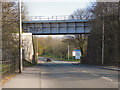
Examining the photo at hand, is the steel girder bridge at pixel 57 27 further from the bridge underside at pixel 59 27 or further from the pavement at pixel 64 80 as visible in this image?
the pavement at pixel 64 80

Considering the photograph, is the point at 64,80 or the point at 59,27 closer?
the point at 64,80

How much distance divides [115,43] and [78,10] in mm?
35141

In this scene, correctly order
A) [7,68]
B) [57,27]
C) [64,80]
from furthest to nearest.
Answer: [57,27]
[7,68]
[64,80]

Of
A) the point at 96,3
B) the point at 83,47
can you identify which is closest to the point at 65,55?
the point at 83,47

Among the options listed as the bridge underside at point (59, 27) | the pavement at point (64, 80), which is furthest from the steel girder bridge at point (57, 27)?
the pavement at point (64, 80)

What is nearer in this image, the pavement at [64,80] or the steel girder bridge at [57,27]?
the pavement at [64,80]

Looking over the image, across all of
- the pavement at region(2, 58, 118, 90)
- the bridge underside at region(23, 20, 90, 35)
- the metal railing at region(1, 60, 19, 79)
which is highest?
the bridge underside at region(23, 20, 90, 35)

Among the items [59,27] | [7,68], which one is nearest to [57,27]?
[59,27]

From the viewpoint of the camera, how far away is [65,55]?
9600cm

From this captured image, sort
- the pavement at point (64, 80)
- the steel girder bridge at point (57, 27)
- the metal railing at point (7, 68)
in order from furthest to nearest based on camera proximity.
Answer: the steel girder bridge at point (57, 27) → the metal railing at point (7, 68) → the pavement at point (64, 80)

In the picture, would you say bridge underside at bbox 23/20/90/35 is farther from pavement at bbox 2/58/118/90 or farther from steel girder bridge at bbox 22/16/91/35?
pavement at bbox 2/58/118/90

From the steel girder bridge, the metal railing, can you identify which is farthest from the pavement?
the steel girder bridge

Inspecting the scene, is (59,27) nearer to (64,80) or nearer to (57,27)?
(57,27)

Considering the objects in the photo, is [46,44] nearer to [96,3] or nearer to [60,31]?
[60,31]
